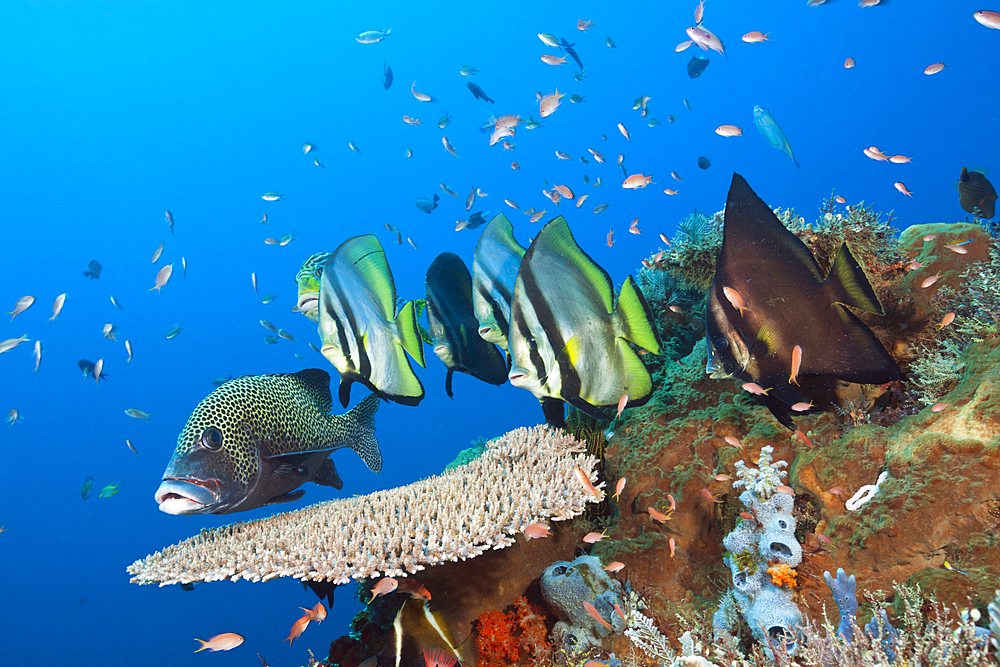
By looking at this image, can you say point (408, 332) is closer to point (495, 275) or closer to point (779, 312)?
point (495, 275)

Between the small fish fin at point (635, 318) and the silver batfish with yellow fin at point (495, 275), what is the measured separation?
2.05 feet

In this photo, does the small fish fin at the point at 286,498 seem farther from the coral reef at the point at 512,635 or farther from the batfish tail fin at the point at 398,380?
the coral reef at the point at 512,635

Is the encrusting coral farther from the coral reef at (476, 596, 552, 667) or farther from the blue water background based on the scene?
the blue water background

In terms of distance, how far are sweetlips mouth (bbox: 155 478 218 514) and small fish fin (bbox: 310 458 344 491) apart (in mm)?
923

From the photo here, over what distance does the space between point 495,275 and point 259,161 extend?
7096 cm

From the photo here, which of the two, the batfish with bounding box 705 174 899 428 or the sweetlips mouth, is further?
the sweetlips mouth

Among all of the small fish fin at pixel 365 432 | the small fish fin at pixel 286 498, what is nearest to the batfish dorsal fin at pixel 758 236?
the small fish fin at pixel 365 432

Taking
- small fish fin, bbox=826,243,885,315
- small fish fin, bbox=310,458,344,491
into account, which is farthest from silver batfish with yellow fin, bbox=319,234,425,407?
small fish fin, bbox=826,243,885,315

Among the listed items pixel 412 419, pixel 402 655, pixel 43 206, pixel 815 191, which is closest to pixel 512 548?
pixel 402 655

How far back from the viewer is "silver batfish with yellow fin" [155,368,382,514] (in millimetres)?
2324

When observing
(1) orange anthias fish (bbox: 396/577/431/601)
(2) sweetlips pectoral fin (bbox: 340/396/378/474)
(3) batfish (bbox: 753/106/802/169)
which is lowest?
(1) orange anthias fish (bbox: 396/577/431/601)

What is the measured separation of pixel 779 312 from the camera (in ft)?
6.34

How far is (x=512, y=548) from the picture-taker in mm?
3262

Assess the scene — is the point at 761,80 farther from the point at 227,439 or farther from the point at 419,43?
the point at 227,439
